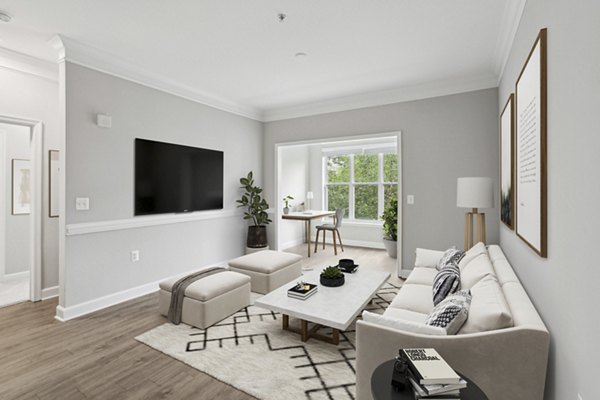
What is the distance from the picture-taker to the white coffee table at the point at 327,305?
7.34ft

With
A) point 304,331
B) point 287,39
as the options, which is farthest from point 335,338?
point 287,39

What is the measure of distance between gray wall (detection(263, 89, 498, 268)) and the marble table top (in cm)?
153

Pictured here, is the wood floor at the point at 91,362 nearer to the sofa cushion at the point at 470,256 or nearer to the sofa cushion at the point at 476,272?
the sofa cushion at the point at 476,272

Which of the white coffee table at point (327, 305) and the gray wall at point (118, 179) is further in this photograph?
the gray wall at point (118, 179)

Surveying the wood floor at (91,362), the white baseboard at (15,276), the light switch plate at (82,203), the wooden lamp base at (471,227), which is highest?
the light switch plate at (82,203)

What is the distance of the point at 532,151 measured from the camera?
175cm

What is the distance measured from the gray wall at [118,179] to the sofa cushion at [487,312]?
11.4ft

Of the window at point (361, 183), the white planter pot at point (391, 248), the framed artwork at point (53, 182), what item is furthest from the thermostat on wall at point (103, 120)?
the window at point (361, 183)

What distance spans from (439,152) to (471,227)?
1.19 meters

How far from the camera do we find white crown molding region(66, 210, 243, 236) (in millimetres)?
3096

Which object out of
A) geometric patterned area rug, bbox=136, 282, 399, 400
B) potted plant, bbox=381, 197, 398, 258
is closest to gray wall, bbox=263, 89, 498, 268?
potted plant, bbox=381, 197, 398, 258

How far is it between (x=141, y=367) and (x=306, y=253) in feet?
13.7

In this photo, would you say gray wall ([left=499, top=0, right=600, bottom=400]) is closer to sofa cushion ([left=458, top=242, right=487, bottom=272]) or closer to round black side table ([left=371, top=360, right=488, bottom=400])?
round black side table ([left=371, top=360, right=488, bottom=400])

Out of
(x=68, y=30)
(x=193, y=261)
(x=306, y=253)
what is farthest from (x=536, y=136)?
(x=306, y=253)
